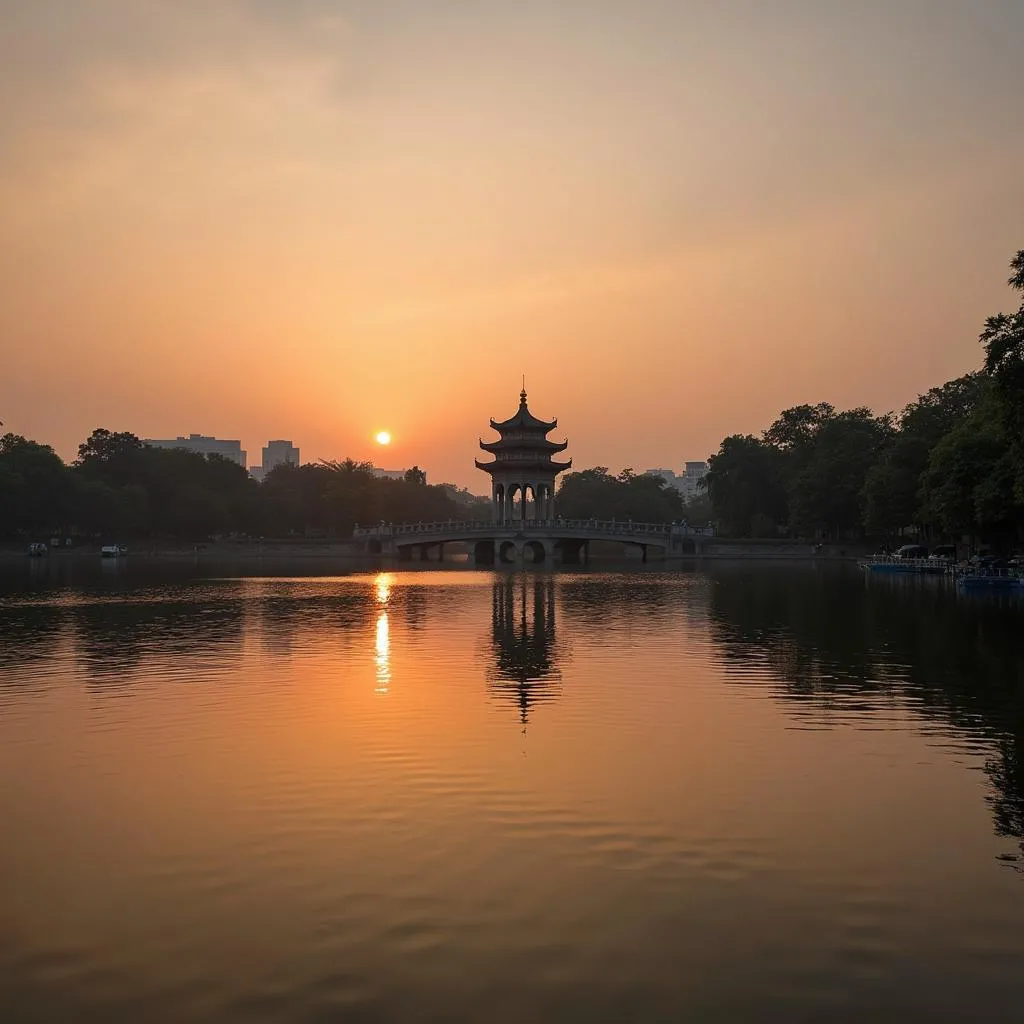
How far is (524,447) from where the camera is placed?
113 metres

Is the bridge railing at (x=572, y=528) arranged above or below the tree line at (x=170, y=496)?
below

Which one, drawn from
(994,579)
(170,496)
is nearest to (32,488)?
(170,496)

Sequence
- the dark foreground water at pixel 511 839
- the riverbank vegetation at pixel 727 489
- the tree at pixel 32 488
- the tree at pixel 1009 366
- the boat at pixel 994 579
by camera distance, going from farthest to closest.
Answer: the tree at pixel 32 488
the riverbank vegetation at pixel 727 489
the boat at pixel 994 579
the tree at pixel 1009 366
the dark foreground water at pixel 511 839

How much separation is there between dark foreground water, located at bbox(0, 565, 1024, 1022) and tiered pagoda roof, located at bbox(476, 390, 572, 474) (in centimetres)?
8770

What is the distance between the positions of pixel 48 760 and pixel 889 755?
11176mm

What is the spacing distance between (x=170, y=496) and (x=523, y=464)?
37765mm

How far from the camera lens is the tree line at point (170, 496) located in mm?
104938

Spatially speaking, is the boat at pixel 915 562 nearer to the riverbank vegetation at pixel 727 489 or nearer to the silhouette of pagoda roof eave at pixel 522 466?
Result: the riverbank vegetation at pixel 727 489

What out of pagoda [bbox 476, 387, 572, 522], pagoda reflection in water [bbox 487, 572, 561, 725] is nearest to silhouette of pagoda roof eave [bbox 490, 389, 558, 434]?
pagoda [bbox 476, 387, 572, 522]

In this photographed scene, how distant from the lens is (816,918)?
886 cm

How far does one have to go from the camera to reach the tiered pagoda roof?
11325cm

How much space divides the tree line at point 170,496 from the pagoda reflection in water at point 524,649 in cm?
6555

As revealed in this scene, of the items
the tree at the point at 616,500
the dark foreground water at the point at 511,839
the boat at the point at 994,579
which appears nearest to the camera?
the dark foreground water at the point at 511,839

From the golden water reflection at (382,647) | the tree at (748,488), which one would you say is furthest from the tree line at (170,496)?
the golden water reflection at (382,647)
